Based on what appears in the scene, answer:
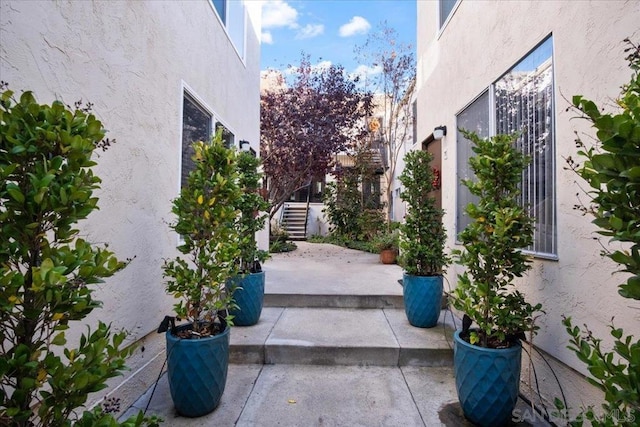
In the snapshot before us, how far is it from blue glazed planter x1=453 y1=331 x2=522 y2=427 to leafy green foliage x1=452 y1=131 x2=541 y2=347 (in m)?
0.12

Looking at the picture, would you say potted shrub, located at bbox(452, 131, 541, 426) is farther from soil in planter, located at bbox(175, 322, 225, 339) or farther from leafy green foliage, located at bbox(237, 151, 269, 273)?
leafy green foliage, located at bbox(237, 151, 269, 273)

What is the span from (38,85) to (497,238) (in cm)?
301

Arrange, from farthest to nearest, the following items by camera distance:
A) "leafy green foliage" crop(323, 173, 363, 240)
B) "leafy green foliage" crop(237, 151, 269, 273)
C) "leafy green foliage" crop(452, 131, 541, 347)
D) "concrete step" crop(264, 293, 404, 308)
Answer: "leafy green foliage" crop(323, 173, 363, 240), "concrete step" crop(264, 293, 404, 308), "leafy green foliage" crop(237, 151, 269, 273), "leafy green foliage" crop(452, 131, 541, 347)

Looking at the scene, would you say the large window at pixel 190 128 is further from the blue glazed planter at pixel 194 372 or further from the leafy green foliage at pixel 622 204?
the leafy green foliage at pixel 622 204

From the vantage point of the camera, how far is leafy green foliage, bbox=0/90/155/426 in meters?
1.16

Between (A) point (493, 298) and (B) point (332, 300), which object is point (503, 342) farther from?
(B) point (332, 300)

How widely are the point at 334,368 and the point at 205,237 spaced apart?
5.86ft

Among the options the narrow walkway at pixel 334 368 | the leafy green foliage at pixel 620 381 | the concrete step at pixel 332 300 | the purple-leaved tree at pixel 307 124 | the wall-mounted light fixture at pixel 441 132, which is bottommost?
the narrow walkway at pixel 334 368

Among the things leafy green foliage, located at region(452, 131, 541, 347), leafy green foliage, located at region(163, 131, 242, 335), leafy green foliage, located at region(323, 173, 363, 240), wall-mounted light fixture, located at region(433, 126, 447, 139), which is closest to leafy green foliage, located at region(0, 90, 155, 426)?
leafy green foliage, located at region(163, 131, 242, 335)

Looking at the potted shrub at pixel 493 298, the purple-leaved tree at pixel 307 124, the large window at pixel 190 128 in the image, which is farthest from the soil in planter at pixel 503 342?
the purple-leaved tree at pixel 307 124

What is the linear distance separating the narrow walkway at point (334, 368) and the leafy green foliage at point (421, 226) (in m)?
0.72

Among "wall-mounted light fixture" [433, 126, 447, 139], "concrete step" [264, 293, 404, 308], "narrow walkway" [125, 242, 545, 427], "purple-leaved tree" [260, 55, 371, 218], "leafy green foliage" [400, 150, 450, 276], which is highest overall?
"purple-leaved tree" [260, 55, 371, 218]

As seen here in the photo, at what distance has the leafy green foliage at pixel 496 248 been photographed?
2.42m

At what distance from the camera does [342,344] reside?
335cm
